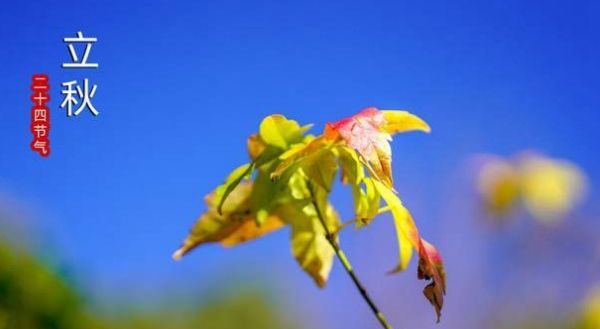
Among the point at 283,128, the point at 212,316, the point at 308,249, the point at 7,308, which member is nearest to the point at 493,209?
the point at 308,249

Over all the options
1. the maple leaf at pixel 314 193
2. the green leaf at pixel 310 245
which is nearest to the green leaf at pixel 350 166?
the maple leaf at pixel 314 193

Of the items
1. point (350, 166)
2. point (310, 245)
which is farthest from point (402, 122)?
point (310, 245)

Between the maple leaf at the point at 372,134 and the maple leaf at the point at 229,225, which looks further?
the maple leaf at the point at 229,225

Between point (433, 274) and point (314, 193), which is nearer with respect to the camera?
point (433, 274)

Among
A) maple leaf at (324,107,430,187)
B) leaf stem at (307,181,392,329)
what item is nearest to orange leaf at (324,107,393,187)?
maple leaf at (324,107,430,187)

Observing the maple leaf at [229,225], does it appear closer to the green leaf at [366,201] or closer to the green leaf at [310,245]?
the green leaf at [310,245]

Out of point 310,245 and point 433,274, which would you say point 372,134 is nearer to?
point 433,274

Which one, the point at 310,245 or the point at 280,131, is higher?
the point at 280,131

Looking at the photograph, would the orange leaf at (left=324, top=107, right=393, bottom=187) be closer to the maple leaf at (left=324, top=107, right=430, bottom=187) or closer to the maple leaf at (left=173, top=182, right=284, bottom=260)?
the maple leaf at (left=324, top=107, right=430, bottom=187)
